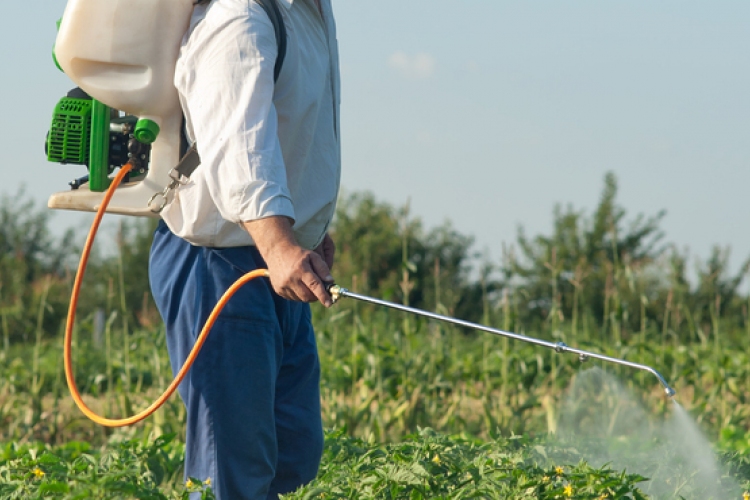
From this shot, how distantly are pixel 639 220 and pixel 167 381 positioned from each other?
6.70 metres

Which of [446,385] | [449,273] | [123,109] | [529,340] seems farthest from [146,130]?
[449,273]

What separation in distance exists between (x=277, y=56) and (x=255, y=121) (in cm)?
26

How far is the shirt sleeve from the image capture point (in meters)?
2.28

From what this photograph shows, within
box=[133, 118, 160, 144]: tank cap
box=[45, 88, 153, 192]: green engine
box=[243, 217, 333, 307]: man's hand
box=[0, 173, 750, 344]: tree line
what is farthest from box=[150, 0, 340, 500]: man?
box=[0, 173, 750, 344]: tree line

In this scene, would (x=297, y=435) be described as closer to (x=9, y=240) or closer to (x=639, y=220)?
(x=639, y=220)

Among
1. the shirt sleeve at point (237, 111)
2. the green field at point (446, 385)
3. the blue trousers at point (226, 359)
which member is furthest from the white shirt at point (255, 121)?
the green field at point (446, 385)

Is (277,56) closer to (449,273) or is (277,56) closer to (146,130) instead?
(146,130)

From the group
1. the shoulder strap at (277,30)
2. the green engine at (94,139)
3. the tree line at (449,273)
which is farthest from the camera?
the tree line at (449,273)

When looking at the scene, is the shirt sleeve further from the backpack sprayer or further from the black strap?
the backpack sprayer

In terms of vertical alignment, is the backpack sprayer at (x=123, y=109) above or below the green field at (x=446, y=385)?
above

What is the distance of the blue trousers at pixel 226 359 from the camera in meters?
2.55

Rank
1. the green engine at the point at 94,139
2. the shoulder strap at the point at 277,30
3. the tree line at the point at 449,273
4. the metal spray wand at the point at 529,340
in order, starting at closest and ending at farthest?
1. the metal spray wand at the point at 529,340
2. the shoulder strap at the point at 277,30
3. the green engine at the point at 94,139
4. the tree line at the point at 449,273

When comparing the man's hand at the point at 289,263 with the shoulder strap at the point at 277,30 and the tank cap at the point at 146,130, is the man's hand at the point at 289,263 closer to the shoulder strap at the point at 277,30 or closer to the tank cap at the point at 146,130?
the shoulder strap at the point at 277,30

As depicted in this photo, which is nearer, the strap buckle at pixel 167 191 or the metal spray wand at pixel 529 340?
the metal spray wand at pixel 529 340
